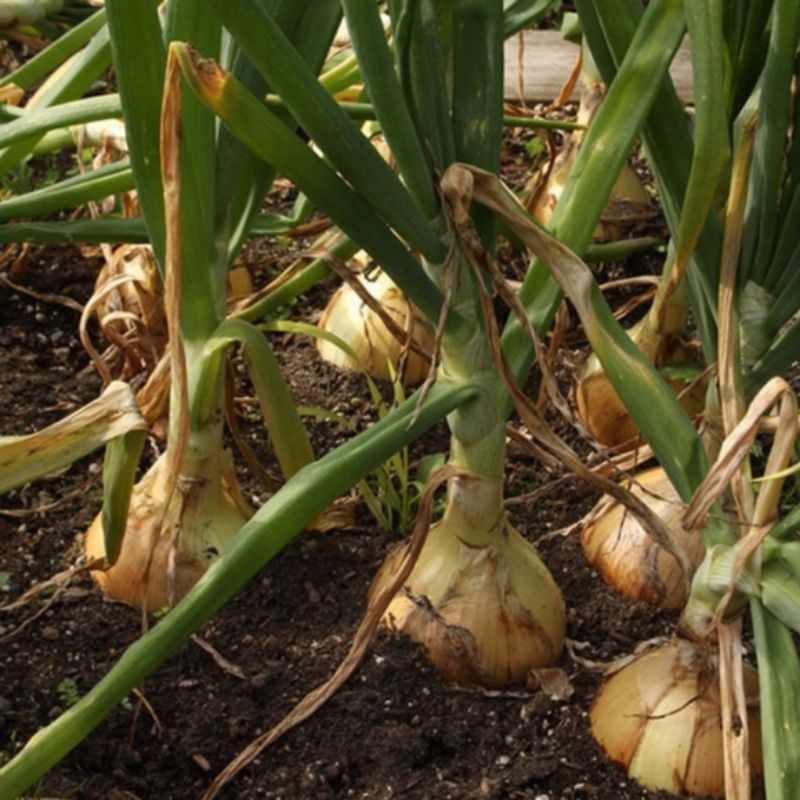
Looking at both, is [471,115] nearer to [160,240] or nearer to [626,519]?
[160,240]

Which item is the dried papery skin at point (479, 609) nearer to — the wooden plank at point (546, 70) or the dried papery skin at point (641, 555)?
the dried papery skin at point (641, 555)

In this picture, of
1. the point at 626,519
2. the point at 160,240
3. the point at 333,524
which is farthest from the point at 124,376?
the point at 626,519

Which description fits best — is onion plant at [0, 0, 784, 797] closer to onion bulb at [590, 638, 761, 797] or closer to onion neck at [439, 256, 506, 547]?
onion neck at [439, 256, 506, 547]

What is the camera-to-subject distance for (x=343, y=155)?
1177 mm

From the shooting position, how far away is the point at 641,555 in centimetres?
159

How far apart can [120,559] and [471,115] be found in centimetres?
55

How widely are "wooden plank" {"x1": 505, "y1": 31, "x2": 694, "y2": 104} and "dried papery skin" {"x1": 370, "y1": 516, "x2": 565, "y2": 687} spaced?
1166 mm

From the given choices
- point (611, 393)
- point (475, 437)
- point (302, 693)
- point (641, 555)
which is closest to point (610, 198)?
point (611, 393)

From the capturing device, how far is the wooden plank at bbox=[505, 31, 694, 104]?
2.51 meters

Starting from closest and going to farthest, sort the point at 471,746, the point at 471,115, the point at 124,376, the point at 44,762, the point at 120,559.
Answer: the point at 44,762, the point at 471,115, the point at 471,746, the point at 120,559, the point at 124,376

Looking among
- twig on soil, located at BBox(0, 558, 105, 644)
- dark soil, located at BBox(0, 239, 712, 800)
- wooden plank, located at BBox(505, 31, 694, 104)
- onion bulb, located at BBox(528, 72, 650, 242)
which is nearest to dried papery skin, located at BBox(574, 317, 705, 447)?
dark soil, located at BBox(0, 239, 712, 800)

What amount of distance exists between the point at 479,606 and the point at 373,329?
0.55m

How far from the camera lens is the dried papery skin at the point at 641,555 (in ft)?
5.16

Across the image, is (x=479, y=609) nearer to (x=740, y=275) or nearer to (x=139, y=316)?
(x=740, y=275)
